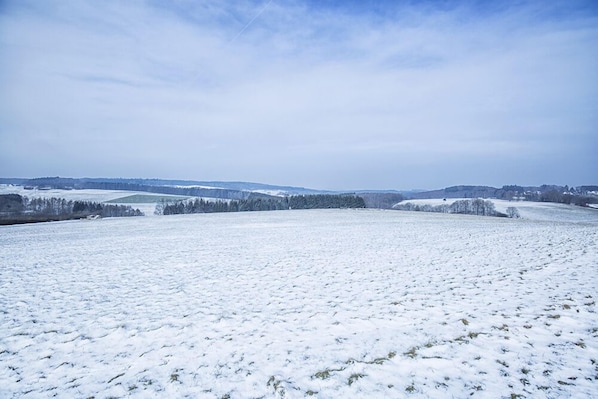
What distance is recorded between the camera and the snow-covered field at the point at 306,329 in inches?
206

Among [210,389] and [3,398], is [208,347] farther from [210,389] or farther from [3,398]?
[3,398]

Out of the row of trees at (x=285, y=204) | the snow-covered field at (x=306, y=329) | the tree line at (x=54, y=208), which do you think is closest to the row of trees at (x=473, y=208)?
the row of trees at (x=285, y=204)

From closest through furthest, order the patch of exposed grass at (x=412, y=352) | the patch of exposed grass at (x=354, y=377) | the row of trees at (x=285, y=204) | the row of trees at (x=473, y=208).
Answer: the patch of exposed grass at (x=354, y=377) < the patch of exposed grass at (x=412, y=352) < the row of trees at (x=285, y=204) < the row of trees at (x=473, y=208)

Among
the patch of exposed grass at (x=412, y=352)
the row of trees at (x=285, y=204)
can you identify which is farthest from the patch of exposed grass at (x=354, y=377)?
the row of trees at (x=285, y=204)

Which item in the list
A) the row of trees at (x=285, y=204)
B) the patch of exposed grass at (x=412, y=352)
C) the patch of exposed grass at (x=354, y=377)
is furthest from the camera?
the row of trees at (x=285, y=204)

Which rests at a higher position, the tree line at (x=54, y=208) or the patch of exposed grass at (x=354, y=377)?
the patch of exposed grass at (x=354, y=377)

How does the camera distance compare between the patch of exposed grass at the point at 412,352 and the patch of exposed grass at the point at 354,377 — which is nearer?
the patch of exposed grass at the point at 354,377

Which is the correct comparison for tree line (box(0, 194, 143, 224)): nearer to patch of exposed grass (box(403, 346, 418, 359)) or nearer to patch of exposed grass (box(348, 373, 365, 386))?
patch of exposed grass (box(348, 373, 365, 386))

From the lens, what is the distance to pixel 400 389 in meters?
4.99

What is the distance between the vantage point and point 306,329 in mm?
7316

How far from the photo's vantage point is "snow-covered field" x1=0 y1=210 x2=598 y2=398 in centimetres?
524

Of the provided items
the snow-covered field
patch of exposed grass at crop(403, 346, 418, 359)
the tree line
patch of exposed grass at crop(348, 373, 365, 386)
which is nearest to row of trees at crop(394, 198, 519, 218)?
the snow-covered field

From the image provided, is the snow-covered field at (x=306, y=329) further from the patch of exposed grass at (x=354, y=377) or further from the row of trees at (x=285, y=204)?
the row of trees at (x=285, y=204)

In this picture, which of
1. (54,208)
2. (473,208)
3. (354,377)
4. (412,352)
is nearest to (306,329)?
(354,377)
